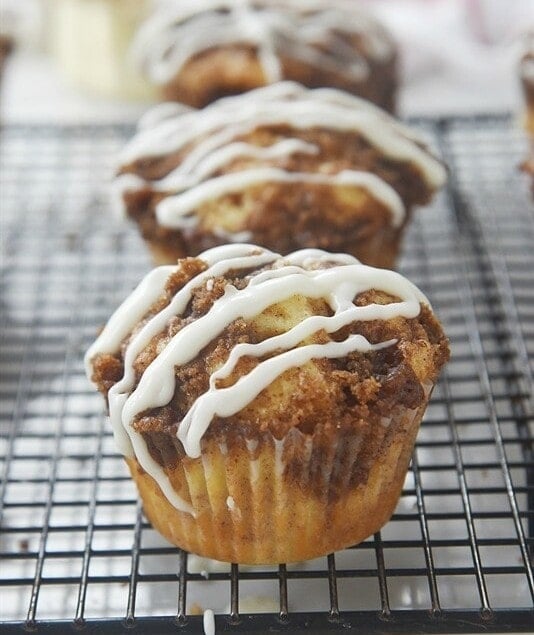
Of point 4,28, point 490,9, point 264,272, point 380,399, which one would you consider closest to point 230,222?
point 264,272

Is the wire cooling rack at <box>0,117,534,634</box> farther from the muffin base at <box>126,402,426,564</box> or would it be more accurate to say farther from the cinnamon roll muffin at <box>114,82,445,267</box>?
the cinnamon roll muffin at <box>114,82,445,267</box>

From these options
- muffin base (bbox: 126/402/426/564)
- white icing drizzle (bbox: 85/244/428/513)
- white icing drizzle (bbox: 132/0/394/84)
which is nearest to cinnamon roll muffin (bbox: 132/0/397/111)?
white icing drizzle (bbox: 132/0/394/84)

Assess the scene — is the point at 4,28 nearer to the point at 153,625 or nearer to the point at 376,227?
the point at 376,227

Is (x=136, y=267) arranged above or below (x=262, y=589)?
below

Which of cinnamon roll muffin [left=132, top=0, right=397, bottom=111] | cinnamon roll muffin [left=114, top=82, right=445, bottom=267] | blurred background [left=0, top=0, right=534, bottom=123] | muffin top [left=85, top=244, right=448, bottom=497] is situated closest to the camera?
muffin top [left=85, top=244, right=448, bottom=497]

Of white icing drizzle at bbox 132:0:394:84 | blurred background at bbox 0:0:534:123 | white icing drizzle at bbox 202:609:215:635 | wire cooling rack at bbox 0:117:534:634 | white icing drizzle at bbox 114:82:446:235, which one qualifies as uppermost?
white icing drizzle at bbox 114:82:446:235

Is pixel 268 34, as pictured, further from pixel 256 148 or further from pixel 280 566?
pixel 280 566
